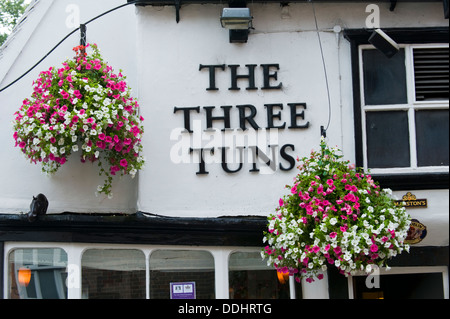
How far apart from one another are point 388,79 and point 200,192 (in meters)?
2.56

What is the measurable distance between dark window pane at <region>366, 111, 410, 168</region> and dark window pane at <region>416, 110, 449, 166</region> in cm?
15

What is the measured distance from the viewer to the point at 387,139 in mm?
7922

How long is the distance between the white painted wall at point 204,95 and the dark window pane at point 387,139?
25 cm

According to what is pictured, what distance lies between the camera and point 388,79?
802 centimetres

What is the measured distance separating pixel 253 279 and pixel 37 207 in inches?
100

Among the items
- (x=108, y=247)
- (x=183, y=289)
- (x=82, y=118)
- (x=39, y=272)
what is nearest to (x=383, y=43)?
(x=82, y=118)

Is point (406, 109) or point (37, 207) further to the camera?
point (406, 109)

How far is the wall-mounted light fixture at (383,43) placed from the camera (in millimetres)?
7559

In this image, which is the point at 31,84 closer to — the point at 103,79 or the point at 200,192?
the point at 103,79

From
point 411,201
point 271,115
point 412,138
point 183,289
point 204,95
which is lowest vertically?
point 183,289

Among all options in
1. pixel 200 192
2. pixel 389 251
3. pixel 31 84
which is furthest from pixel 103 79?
pixel 389 251

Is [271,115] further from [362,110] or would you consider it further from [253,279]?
[253,279]

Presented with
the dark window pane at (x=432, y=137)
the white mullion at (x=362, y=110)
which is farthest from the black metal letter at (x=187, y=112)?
the dark window pane at (x=432, y=137)

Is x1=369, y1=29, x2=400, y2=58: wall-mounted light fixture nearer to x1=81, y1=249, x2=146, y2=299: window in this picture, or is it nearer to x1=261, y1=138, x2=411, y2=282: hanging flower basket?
x1=261, y1=138, x2=411, y2=282: hanging flower basket
